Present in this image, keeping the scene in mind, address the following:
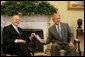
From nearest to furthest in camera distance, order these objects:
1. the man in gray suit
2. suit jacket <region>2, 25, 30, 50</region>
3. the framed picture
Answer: suit jacket <region>2, 25, 30, 50</region> < the man in gray suit < the framed picture

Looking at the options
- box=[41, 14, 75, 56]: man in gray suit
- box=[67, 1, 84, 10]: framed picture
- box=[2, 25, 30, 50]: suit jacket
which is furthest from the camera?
box=[67, 1, 84, 10]: framed picture

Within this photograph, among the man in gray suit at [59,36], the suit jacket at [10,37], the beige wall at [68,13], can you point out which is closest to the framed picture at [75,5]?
the beige wall at [68,13]

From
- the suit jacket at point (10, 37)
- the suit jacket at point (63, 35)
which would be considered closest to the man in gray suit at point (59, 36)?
the suit jacket at point (63, 35)

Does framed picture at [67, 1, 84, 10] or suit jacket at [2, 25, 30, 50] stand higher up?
framed picture at [67, 1, 84, 10]

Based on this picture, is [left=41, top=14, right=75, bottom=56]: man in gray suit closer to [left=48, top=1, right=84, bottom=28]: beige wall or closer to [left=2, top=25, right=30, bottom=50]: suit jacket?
[left=2, top=25, right=30, bottom=50]: suit jacket

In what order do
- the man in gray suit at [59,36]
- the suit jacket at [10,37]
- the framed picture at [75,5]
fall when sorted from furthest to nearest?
1. the framed picture at [75,5]
2. the man in gray suit at [59,36]
3. the suit jacket at [10,37]

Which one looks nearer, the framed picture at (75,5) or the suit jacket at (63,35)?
the suit jacket at (63,35)

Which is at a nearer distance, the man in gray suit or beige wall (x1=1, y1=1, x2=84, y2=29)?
the man in gray suit

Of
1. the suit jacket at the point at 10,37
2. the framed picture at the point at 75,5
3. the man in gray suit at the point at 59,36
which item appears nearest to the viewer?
the suit jacket at the point at 10,37

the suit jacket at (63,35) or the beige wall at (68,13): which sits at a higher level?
the beige wall at (68,13)

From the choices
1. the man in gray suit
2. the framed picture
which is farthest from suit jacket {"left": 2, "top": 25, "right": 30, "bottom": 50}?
the framed picture

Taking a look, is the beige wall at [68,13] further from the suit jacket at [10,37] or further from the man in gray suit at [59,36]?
the suit jacket at [10,37]

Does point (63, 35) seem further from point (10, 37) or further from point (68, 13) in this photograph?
point (68, 13)

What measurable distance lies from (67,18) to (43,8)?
0.85 m
